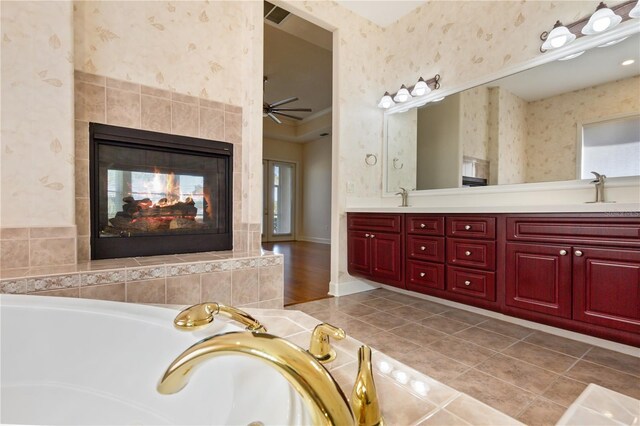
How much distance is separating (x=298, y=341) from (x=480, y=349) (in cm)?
132

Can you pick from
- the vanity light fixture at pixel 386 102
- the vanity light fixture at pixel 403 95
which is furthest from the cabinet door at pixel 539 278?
the vanity light fixture at pixel 386 102

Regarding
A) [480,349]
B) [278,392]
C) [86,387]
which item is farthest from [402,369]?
[480,349]

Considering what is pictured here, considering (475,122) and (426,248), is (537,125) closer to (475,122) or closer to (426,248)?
(475,122)

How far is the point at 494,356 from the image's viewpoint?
5.53 feet

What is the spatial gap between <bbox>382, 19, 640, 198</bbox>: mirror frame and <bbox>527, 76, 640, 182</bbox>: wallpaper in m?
0.08

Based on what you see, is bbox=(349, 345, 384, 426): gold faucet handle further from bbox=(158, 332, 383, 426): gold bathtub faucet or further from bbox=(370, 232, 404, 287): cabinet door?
bbox=(370, 232, 404, 287): cabinet door

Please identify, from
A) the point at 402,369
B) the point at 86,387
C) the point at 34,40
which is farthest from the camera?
the point at 34,40

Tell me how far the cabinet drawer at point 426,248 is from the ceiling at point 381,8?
90.8 inches

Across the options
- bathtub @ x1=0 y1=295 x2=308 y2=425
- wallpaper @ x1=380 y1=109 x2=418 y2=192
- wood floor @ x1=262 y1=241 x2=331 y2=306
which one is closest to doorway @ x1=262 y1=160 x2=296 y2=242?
wood floor @ x1=262 y1=241 x2=331 y2=306

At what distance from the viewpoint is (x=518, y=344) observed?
1847mm

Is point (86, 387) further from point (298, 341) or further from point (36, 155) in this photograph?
point (36, 155)

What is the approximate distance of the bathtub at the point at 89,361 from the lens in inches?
39.4

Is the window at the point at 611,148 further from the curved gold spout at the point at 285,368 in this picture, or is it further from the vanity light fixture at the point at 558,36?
the curved gold spout at the point at 285,368

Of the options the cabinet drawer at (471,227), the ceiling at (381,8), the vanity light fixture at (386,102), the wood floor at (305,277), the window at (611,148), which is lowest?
the wood floor at (305,277)
